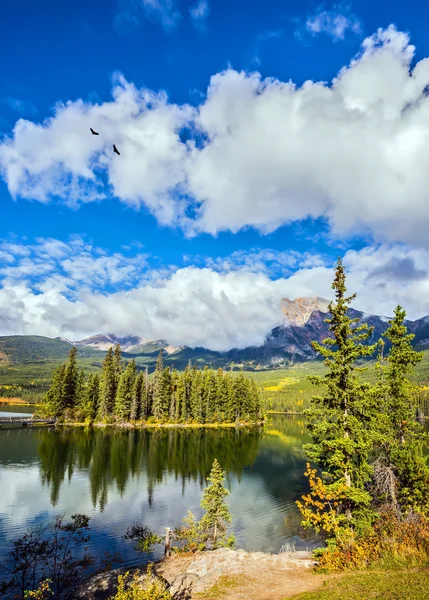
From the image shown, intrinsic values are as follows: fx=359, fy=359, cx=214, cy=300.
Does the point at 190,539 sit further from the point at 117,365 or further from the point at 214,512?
the point at 117,365

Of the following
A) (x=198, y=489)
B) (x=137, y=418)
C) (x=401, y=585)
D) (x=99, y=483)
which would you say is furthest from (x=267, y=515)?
(x=137, y=418)

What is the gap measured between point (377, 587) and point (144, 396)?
124080 mm

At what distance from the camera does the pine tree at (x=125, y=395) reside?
121375 millimetres

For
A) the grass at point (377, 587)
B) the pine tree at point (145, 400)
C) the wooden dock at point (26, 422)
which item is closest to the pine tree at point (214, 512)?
the grass at point (377, 587)

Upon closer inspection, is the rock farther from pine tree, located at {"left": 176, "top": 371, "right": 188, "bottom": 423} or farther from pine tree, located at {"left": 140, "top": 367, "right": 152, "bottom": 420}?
pine tree, located at {"left": 176, "top": 371, "right": 188, "bottom": 423}

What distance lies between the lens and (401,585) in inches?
529

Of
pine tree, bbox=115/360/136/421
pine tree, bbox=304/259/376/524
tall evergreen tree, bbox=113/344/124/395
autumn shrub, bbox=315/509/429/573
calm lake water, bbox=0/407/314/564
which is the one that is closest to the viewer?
autumn shrub, bbox=315/509/429/573

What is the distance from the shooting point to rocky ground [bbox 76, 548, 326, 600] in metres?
17.2

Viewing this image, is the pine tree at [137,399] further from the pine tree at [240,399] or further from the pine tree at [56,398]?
the pine tree at [240,399]

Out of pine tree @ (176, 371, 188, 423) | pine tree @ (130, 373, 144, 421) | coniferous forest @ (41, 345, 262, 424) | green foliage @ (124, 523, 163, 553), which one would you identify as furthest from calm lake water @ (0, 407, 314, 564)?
pine tree @ (176, 371, 188, 423)

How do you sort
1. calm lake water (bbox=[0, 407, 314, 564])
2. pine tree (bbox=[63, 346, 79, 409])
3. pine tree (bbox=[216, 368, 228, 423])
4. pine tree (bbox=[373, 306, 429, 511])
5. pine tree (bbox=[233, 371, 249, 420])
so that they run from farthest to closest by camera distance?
pine tree (bbox=[233, 371, 249, 420])
pine tree (bbox=[216, 368, 228, 423])
pine tree (bbox=[63, 346, 79, 409])
calm lake water (bbox=[0, 407, 314, 564])
pine tree (bbox=[373, 306, 429, 511])

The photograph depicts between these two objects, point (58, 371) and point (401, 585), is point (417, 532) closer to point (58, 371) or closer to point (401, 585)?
point (401, 585)

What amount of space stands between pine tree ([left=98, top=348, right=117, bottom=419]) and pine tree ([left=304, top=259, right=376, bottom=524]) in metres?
109

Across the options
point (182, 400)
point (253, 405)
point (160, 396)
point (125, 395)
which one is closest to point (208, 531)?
point (125, 395)
